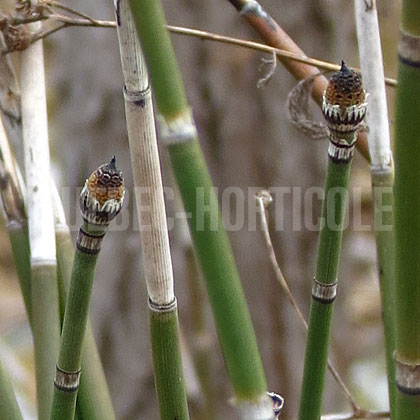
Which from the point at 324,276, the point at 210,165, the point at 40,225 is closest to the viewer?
the point at 324,276

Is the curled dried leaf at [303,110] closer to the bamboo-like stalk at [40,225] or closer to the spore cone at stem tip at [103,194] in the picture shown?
the bamboo-like stalk at [40,225]

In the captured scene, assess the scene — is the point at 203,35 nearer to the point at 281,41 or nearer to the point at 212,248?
the point at 281,41

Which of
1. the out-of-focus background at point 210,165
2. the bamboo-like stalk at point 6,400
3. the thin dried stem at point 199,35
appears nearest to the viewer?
the bamboo-like stalk at point 6,400

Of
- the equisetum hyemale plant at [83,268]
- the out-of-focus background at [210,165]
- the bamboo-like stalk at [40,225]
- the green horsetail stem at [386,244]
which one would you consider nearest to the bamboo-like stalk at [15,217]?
the bamboo-like stalk at [40,225]

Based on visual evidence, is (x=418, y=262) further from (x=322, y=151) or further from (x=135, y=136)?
(x=322, y=151)

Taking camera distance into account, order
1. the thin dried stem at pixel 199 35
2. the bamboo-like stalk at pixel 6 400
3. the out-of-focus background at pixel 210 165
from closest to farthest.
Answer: the bamboo-like stalk at pixel 6 400 < the thin dried stem at pixel 199 35 < the out-of-focus background at pixel 210 165

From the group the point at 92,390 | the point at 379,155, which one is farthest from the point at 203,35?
the point at 92,390

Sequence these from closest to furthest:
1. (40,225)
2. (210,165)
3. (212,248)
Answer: (212,248), (40,225), (210,165)
